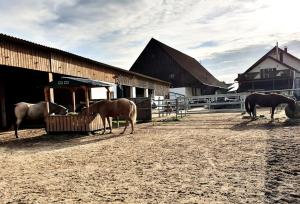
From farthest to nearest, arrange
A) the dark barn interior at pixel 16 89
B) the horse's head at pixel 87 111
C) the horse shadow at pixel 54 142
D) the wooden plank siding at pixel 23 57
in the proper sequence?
the dark barn interior at pixel 16 89 → the wooden plank siding at pixel 23 57 → the horse's head at pixel 87 111 → the horse shadow at pixel 54 142

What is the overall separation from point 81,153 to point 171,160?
9.11 ft

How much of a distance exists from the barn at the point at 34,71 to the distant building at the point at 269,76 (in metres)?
19.6

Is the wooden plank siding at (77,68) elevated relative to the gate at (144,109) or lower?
elevated

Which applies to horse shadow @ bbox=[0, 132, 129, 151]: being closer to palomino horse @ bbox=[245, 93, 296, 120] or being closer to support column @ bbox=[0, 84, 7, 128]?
support column @ bbox=[0, 84, 7, 128]

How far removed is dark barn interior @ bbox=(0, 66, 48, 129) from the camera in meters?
18.9

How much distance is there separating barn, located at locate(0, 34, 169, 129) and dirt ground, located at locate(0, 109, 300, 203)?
220 inches

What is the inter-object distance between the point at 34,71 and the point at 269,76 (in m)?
30.4

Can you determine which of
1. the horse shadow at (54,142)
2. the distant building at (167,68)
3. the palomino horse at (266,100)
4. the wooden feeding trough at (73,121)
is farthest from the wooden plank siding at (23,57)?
the distant building at (167,68)

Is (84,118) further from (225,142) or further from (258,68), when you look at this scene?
(258,68)

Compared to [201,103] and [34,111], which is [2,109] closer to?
[34,111]

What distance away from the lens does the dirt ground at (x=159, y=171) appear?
15.4ft

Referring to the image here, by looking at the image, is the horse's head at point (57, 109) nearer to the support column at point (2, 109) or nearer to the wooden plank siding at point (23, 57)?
the wooden plank siding at point (23, 57)

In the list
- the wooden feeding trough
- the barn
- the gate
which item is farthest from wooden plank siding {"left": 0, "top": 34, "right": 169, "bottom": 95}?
the gate

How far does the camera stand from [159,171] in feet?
20.1
